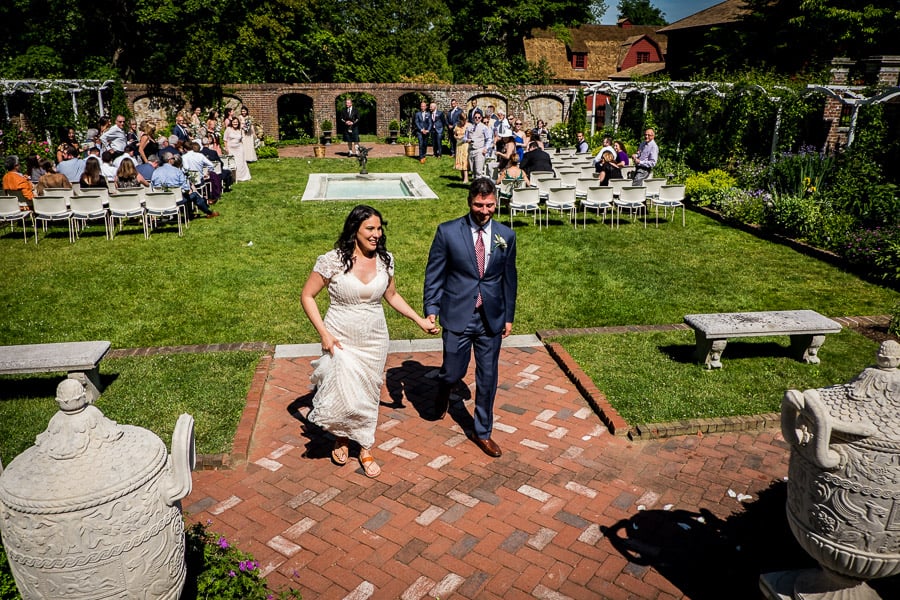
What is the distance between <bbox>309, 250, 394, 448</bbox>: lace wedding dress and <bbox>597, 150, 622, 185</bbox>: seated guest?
1132 cm

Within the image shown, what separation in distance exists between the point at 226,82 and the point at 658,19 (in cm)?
8452

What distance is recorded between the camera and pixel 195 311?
8664mm

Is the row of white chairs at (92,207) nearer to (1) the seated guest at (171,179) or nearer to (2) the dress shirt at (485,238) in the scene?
(1) the seated guest at (171,179)

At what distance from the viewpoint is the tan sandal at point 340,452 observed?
203 inches

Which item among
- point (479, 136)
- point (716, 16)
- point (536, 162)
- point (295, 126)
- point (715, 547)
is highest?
point (716, 16)

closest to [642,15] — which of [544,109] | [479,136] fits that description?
[544,109]

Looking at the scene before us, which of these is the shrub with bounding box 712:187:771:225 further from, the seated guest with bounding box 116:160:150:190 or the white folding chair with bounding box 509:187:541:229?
the seated guest with bounding box 116:160:150:190

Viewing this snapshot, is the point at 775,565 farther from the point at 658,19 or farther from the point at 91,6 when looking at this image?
the point at 658,19

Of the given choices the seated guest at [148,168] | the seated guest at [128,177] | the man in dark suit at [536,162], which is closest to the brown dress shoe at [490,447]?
the seated guest at [128,177]

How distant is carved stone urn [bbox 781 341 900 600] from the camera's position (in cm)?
293

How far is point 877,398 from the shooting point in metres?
2.99

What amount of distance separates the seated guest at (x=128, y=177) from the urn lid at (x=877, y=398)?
42.9 ft

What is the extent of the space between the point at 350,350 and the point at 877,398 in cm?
322

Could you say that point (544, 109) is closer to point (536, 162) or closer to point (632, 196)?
point (536, 162)
